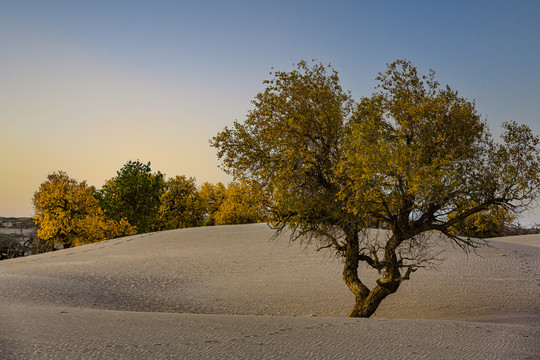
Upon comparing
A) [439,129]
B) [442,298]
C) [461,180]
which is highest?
[439,129]

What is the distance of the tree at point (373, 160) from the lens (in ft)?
36.4

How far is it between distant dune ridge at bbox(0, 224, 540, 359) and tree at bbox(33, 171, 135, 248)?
7.04 m

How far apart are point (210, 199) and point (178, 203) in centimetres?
647

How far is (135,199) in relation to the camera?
41312 mm

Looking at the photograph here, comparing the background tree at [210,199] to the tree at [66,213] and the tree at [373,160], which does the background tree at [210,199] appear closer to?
the tree at [66,213]

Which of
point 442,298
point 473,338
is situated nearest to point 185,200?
point 442,298

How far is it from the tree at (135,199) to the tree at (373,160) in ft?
97.2

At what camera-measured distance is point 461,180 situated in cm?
1177

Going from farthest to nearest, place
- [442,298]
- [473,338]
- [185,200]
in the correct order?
[185,200] < [442,298] < [473,338]

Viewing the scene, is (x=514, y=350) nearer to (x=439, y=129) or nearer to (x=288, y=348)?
(x=288, y=348)

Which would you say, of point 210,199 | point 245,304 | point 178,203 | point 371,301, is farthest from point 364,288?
point 210,199

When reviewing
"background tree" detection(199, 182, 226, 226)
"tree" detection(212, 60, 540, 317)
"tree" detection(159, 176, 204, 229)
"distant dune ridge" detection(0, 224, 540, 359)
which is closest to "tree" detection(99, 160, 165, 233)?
"tree" detection(159, 176, 204, 229)

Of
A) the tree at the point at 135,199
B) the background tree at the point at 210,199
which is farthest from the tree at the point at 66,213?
the background tree at the point at 210,199

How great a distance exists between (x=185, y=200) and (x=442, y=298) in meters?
28.6
